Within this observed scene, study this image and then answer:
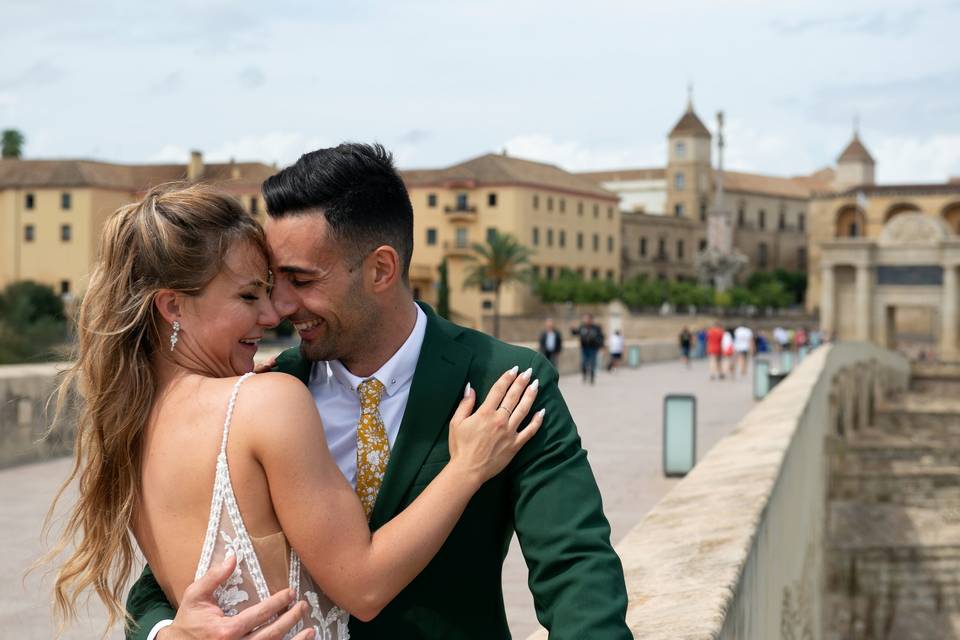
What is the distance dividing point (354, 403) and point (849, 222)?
295ft

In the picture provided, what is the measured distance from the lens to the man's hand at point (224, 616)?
1.88 meters

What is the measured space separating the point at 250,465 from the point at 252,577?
0.66ft

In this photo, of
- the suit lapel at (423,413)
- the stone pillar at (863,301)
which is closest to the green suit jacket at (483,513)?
the suit lapel at (423,413)

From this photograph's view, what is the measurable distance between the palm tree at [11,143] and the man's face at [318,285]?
88.2 metres

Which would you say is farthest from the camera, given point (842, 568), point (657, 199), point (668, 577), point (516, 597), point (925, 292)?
point (657, 199)

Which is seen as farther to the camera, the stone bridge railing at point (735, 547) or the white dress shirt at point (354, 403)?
the stone bridge railing at point (735, 547)

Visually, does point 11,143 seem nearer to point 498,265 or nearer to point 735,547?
point 498,265

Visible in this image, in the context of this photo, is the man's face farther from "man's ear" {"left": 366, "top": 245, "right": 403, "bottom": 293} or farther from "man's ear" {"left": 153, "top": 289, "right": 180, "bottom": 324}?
"man's ear" {"left": 153, "top": 289, "right": 180, "bottom": 324}

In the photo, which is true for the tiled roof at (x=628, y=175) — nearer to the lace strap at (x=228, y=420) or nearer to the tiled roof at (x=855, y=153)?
the tiled roof at (x=855, y=153)

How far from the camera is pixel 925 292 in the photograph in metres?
58.8

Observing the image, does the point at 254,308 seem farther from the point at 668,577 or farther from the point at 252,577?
the point at 668,577

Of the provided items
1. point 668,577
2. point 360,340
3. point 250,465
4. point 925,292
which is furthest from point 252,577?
point 925,292

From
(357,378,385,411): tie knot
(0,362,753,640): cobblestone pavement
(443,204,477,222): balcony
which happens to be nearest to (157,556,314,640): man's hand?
(357,378,385,411): tie knot

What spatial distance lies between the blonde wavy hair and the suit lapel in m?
0.35
